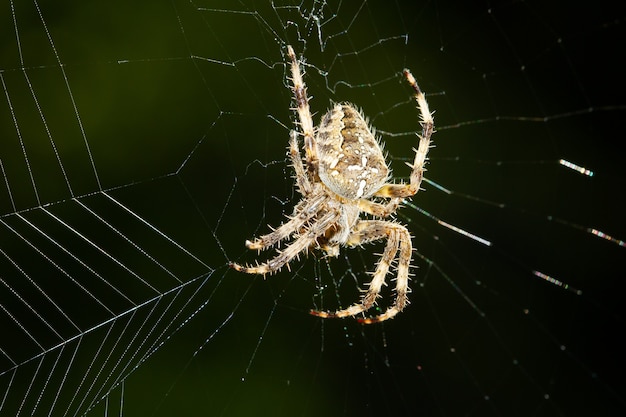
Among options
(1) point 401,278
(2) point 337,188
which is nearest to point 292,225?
(2) point 337,188

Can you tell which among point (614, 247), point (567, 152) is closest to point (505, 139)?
point (567, 152)

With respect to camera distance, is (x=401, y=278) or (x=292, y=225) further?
(x=401, y=278)

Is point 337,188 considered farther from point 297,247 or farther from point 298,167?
point 297,247

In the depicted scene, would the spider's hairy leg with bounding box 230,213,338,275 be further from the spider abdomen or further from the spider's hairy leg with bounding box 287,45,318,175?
the spider's hairy leg with bounding box 287,45,318,175

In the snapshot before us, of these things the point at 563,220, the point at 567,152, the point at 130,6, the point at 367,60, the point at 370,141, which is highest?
the point at 130,6

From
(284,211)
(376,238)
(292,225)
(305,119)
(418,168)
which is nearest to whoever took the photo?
(305,119)

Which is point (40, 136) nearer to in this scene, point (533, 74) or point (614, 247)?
point (533, 74)
